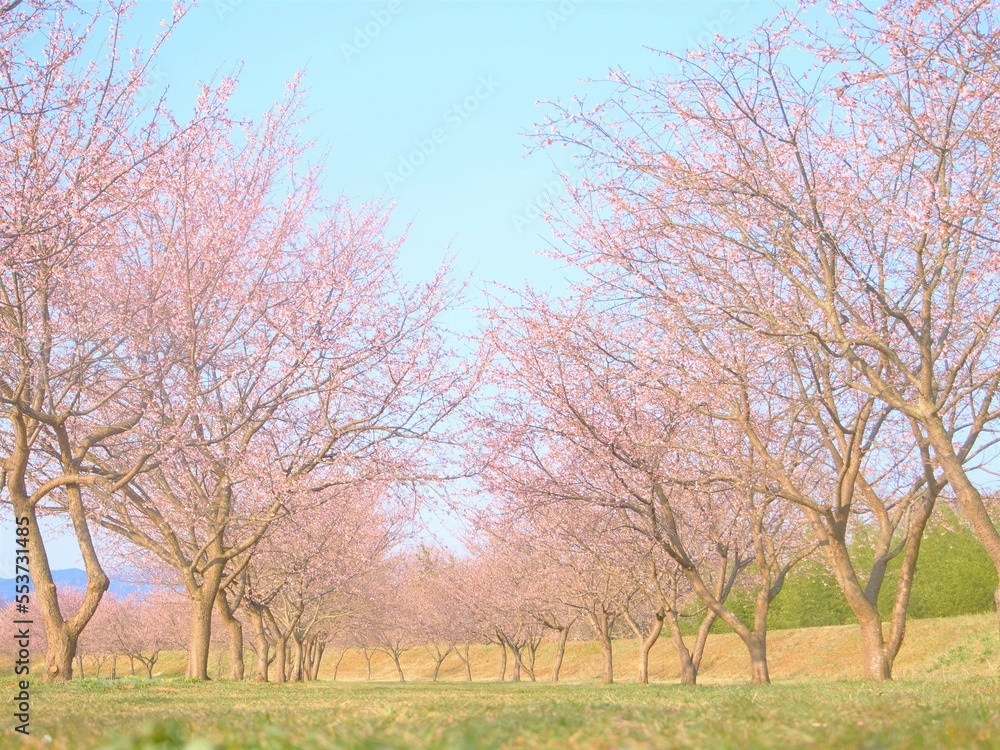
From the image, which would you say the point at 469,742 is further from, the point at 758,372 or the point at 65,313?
the point at 65,313

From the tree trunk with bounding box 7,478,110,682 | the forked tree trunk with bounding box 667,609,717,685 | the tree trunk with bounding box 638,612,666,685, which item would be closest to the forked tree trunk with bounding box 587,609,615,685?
the tree trunk with bounding box 638,612,666,685

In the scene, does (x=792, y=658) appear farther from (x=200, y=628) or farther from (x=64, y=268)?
(x=64, y=268)

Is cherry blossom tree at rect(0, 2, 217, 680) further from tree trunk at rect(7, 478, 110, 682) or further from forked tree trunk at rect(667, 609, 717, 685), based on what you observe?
forked tree trunk at rect(667, 609, 717, 685)

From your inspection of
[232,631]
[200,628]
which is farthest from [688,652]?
[232,631]

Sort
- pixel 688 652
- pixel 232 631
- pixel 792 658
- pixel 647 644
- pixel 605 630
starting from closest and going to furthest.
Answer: pixel 688 652 → pixel 232 631 → pixel 647 644 → pixel 605 630 → pixel 792 658

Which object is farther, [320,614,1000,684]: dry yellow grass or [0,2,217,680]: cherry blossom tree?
[320,614,1000,684]: dry yellow grass

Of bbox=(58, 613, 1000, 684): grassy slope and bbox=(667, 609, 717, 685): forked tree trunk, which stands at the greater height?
bbox=(667, 609, 717, 685): forked tree trunk

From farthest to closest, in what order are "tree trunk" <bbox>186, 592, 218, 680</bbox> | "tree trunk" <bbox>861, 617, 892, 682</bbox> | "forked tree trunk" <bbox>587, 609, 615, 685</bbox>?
"forked tree trunk" <bbox>587, 609, 615, 685</bbox> < "tree trunk" <bbox>186, 592, 218, 680</bbox> < "tree trunk" <bbox>861, 617, 892, 682</bbox>

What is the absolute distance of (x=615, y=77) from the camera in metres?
11.3

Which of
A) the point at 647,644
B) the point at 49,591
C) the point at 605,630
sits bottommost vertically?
the point at 605,630

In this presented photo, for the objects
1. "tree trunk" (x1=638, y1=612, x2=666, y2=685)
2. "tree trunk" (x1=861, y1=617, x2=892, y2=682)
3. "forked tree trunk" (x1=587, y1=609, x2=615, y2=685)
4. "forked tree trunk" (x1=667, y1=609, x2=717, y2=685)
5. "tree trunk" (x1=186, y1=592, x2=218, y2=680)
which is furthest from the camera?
"forked tree trunk" (x1=587, y1=609, x2=615, y2=685)

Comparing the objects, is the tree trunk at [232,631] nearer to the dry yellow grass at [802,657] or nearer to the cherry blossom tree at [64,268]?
the cherry blossom tree at [64,268]

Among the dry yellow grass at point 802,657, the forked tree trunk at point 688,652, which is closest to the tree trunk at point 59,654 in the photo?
the forked tree trunk at point 688,652

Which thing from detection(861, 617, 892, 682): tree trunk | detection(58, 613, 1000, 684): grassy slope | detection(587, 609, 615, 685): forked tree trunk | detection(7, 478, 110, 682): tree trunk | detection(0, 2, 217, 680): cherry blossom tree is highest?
detection(0, 2, 217, 680): cherry blossom tree
